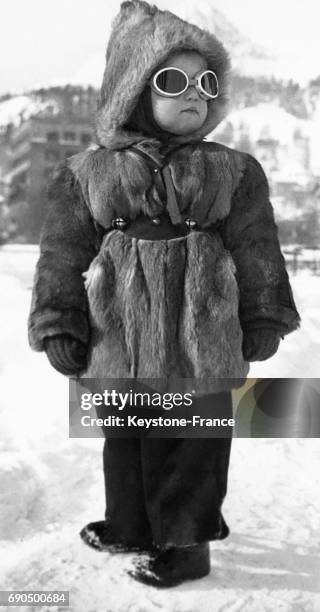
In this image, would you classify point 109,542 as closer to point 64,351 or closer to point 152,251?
point 64,351

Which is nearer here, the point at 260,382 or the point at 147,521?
the point at 147,521

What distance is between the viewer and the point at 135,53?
5.42 feet

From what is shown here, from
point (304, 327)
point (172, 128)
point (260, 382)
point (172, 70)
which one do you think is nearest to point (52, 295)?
point (172, 128)

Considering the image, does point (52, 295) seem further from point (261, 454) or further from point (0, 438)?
point (261, 454)

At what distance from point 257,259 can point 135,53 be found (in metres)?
0.62

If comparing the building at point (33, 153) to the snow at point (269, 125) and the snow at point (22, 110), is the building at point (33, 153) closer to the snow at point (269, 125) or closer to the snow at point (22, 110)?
the snow at point (22, 110)

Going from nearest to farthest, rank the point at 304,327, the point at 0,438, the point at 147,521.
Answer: the point at 147,521 < the point at 0,438 < the point at 304,327

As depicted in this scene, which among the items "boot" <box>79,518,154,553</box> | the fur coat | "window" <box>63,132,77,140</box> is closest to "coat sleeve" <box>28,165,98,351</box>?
the fur coat

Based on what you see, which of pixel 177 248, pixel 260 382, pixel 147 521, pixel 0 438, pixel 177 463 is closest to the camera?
pixel 177 248

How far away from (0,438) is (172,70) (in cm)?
169

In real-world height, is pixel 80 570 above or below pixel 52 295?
below

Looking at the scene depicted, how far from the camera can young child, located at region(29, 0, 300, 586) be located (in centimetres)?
161

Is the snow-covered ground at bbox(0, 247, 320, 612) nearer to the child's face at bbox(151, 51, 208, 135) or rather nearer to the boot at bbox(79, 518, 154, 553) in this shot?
the boot at bbox(79, 518, 154, 553)

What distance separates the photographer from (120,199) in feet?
5.32
